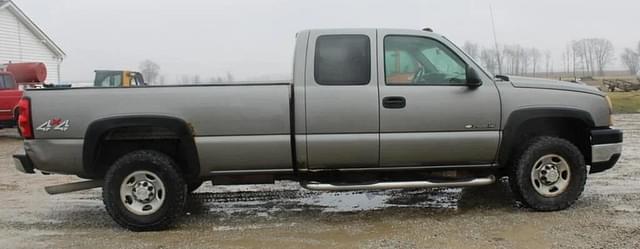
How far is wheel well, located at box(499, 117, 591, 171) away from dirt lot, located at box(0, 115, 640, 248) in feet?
2.00

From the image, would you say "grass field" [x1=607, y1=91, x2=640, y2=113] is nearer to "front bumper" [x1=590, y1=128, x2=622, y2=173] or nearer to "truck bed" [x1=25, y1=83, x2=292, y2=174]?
A: "front bumper" [x1=590, y1=128, x2=622, y2=173]

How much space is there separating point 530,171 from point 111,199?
13.2 ft

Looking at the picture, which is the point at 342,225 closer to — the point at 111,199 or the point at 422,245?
the point at 422,245

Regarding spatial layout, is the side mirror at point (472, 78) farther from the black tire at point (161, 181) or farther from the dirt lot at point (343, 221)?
the black tire at point (161, 181)

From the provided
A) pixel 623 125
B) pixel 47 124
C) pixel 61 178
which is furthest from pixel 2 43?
pixel 623 125

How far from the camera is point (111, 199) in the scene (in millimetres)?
5152

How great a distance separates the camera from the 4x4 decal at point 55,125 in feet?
16.5

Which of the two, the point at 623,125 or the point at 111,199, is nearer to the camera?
the point at 111,199

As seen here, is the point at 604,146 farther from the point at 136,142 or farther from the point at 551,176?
the point at 136,142

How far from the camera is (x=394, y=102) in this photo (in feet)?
17.3

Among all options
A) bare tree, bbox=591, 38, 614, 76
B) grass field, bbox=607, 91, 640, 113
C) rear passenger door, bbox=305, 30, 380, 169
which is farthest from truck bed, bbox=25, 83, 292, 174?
bare tree, bbox=591, 38, 614, 76

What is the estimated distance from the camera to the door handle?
5.25 metres

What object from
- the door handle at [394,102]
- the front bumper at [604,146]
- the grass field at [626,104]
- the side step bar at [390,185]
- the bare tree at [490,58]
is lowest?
the grass field at [626,104]

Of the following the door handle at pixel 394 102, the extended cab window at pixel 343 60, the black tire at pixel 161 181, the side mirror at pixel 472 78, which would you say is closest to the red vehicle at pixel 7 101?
the black tire at pixel 161 181
